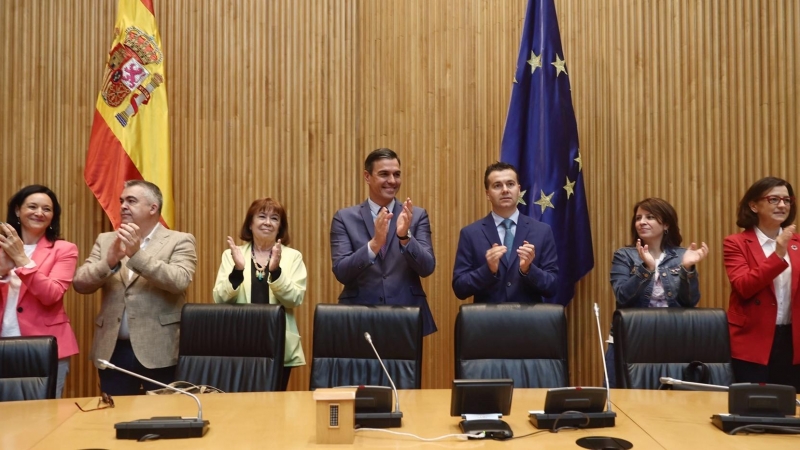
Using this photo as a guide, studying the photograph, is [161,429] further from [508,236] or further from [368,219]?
[508,236]

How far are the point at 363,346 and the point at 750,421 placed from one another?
1.47m

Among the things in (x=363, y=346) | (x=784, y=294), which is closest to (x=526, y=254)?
(x=363, y=346)

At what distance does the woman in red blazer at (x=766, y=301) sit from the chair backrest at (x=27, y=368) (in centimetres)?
302

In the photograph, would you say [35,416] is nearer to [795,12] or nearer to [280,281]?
[280,281]

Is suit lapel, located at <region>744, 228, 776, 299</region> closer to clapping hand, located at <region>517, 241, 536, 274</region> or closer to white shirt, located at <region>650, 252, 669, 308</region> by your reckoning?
white shirt, located at <region>650, 252, 669, 308</region>

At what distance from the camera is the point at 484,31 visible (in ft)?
15.6

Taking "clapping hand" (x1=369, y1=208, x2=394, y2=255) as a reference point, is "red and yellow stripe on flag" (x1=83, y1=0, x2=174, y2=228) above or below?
above

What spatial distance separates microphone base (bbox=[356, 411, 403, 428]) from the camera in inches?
86.7

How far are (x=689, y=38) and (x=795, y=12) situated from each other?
0.58 m

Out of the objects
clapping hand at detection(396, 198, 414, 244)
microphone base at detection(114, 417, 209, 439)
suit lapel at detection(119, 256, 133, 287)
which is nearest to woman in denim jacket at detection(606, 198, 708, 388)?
clapping hand at detection(396, 198, 414, 244)

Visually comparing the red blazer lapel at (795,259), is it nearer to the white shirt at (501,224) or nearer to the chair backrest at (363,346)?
the white shirt at (501,224)

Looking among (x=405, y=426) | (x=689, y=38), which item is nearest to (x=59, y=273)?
(x=405, y=426)

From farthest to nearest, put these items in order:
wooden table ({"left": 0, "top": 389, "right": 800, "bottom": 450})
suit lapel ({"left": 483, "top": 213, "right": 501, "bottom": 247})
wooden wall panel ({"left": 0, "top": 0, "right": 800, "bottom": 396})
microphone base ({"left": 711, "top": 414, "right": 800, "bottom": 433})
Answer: wooden wall panel ({"left": 0, "top": 0, "right": 800, "bottom": 396}) → suit lapel ({"left": 483, "top": 213, "right": 501, "bottom": 247}) → microphone base ({"left": 711, "top": 414, "right": 800, "bottom": 433}) → wooden table ({"left": 0, "top": 389, "right": 800, "bottom": 450})

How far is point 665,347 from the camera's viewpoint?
297 cm
